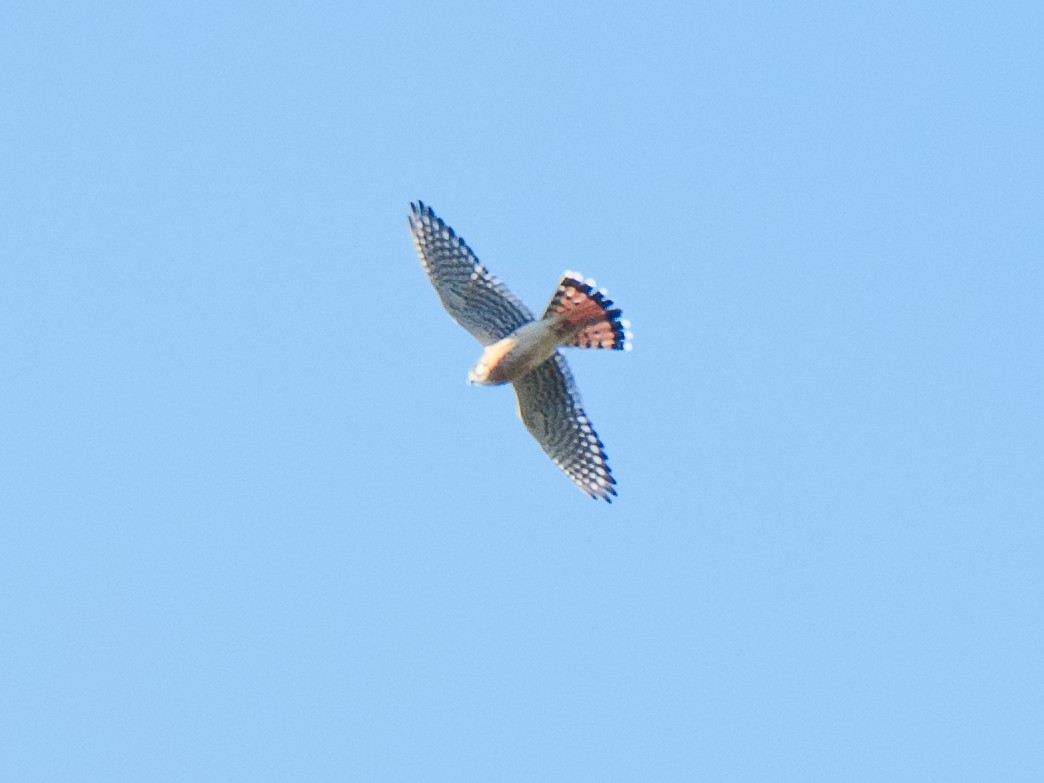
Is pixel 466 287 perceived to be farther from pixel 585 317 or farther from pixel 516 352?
pixel 585 317

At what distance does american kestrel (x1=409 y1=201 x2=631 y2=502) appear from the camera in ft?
55.1

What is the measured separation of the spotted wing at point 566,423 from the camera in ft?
56.6

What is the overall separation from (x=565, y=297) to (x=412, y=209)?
2.25 metres

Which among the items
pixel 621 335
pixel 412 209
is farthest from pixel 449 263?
pixel 621 335

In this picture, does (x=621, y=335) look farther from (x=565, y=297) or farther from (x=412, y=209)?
(x=412, y=209)

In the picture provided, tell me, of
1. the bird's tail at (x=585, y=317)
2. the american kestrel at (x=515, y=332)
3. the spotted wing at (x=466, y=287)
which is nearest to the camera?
the bird's tail at (x=585, y=317)

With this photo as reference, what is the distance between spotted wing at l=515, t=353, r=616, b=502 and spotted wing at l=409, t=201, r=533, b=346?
0.57m

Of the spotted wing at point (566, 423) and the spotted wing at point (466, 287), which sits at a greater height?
the spotted wing at point (466, 287)

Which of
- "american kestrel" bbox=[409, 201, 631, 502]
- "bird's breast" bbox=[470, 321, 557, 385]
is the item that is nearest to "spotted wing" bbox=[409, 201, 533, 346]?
"american kestrel" bbox=[409, 201, 631, 502]

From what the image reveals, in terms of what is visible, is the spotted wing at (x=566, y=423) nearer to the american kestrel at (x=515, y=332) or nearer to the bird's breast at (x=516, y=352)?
the american kestrel at (x=515, y=332)

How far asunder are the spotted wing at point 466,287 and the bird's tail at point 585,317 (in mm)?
686

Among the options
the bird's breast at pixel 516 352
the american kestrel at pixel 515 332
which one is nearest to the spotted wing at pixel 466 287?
the american kestrel at pixel 515 332

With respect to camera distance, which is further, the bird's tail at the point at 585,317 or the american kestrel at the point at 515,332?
the american kestrel at the point at 515,332

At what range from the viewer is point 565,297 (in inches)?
645
